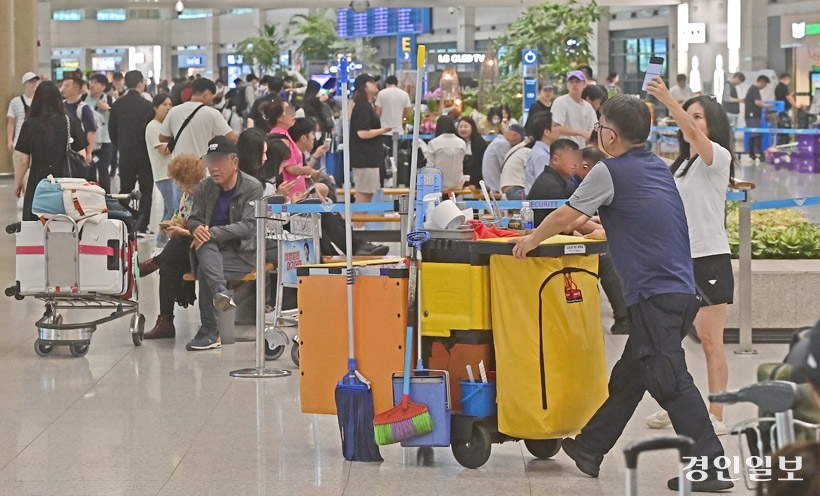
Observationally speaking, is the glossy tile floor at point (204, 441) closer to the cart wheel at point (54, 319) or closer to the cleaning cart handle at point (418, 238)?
the cart wheel at point (54, 319)

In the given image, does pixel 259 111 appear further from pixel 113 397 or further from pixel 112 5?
pixel 112 5

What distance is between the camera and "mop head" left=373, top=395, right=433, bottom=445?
5312 mm

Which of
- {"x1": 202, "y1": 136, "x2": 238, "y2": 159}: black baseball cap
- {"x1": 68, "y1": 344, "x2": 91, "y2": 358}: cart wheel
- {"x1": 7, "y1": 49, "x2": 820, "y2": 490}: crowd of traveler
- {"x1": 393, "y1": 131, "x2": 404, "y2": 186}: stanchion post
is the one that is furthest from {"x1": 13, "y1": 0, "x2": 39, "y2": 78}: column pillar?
{"x1": 68, "y1": 344, "x2": 91, "y2": 358}: cart wheel

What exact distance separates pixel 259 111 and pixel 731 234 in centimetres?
642

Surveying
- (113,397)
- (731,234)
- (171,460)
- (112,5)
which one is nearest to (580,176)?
(731,234)

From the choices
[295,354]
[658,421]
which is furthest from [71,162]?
[658,421]

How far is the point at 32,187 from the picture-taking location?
1091cm

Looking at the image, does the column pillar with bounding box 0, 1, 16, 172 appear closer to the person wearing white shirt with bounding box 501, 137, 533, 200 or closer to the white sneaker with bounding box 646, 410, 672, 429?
the person wearing white shirt with bounding box 501, 137, 533, 200

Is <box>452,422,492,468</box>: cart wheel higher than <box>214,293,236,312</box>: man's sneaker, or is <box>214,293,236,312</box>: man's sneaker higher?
<box>214,293,236,312</box>: man's sneaker

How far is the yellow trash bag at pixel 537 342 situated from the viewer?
206 inches

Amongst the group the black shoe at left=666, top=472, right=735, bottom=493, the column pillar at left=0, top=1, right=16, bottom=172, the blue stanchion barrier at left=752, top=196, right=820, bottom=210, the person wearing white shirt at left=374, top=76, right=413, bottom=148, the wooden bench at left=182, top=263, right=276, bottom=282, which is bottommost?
the black shoe at left=666, top=472, right=735, bottom=493

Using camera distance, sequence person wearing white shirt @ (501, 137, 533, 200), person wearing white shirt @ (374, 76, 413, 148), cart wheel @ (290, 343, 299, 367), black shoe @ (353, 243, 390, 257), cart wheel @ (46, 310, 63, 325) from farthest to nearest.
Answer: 1. person wearing white shirt @ (374, 76, 413, 148)
2. person wearing white shirt @ (501, 137, 533, 200)
3. black shoe @ (353, 243, 390, 257)
4. cart wheel @ (46, 310, 63, 325)
5. cart wheel @ (290, 343, 299, 367)

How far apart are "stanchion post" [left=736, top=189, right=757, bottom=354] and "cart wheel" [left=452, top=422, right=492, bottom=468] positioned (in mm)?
3157

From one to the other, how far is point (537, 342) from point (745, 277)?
3372 millimetres
